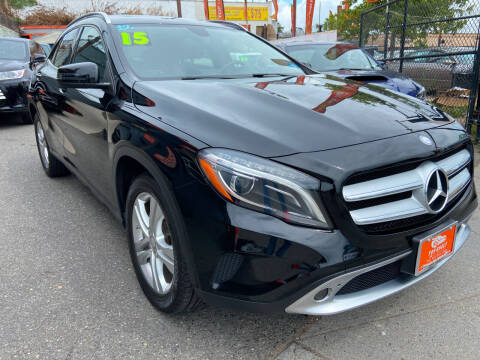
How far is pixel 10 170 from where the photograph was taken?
5051mm

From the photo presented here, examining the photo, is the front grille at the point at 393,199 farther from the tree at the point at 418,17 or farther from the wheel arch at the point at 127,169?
the tree at the point at 418,17

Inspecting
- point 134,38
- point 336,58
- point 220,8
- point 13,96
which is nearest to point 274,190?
point 134,38

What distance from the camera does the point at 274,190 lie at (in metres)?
1.63

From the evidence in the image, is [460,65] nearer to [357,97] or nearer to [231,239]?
[357,97]

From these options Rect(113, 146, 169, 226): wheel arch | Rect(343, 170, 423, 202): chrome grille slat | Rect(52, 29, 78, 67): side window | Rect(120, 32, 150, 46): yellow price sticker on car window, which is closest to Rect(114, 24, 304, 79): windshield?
Rect(120, 32, 150, 46): yellow price sticker on car window

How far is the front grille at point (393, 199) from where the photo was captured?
168cm

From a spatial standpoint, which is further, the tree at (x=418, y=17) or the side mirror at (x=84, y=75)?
the tree at (x=418, y=17)

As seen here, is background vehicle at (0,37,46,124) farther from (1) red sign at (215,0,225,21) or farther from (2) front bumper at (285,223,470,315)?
(1) red sign at (215,0,225,21)

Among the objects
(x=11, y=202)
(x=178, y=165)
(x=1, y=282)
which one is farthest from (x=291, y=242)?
(x=11, y=202)

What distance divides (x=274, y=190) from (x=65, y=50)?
310 cm

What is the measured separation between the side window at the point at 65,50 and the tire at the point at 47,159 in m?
0.86

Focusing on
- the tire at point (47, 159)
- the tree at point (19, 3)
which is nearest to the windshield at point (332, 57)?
the tire at point (47, 159)

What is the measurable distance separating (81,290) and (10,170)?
128 inches

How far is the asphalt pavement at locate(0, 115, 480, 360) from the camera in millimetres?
1995
